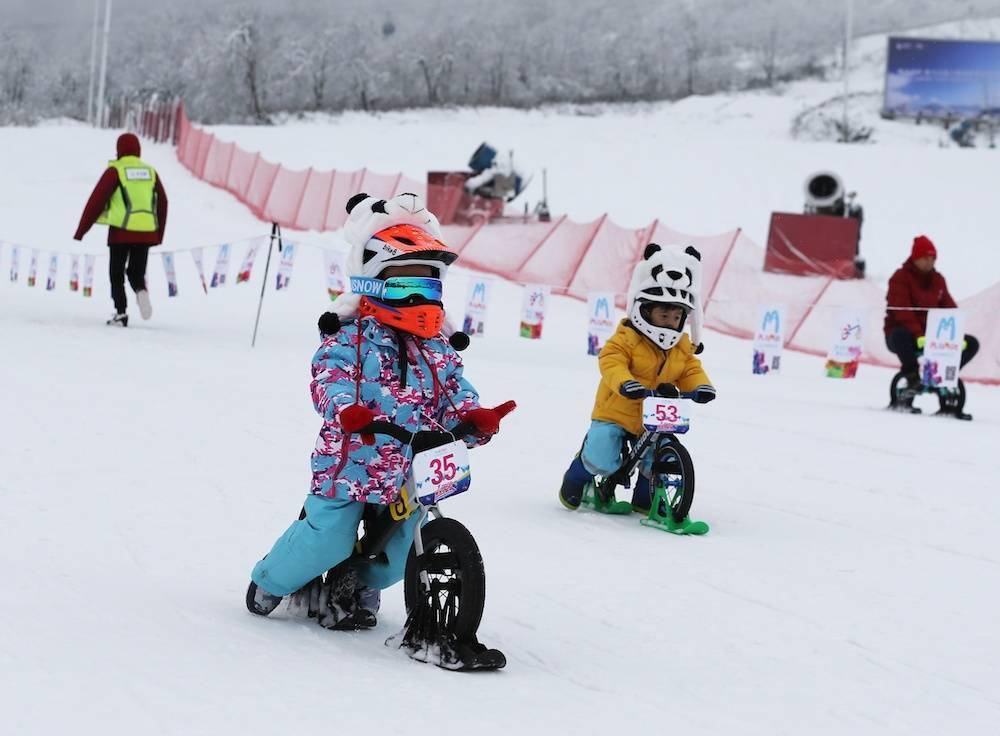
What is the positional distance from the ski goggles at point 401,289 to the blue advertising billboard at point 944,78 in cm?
5496

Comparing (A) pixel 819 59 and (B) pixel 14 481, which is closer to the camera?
(B) pixel 14 481

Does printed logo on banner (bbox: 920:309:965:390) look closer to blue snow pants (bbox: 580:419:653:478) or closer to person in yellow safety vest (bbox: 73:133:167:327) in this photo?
blue snow pants (bbox: 580:419:653:478)

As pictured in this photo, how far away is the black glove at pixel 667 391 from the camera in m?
7.22

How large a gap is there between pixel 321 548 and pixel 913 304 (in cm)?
938

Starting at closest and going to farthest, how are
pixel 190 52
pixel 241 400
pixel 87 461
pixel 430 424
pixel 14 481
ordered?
pixel 430 424, pixel 14 481, pixel 87 461, pixel 241 400, pixel 190 52

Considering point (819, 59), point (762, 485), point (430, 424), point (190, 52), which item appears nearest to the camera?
point (430, 424)

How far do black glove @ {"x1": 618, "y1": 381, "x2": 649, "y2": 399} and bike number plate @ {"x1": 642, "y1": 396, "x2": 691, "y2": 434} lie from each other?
11 cm

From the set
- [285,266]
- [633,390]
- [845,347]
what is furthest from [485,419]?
[285,266]

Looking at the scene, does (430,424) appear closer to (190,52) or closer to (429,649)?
(429,649)

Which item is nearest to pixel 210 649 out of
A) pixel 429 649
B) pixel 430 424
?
pixel 429 649

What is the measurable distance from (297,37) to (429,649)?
9725 centimetres

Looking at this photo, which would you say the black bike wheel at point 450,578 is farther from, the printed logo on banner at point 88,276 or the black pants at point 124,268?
the printed logo on banner at point 88,276

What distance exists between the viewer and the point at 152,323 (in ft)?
51.0

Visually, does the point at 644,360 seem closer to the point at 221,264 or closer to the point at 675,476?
the point at 675,476
